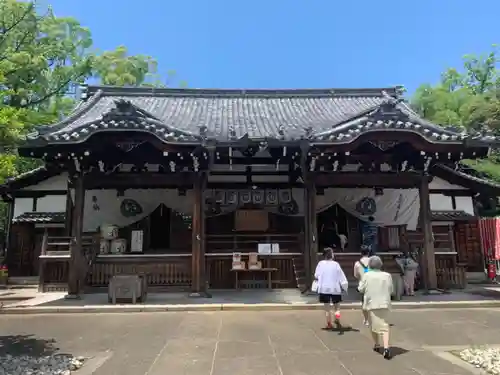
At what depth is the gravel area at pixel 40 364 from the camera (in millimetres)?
4922

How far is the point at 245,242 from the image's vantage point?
13.9 m

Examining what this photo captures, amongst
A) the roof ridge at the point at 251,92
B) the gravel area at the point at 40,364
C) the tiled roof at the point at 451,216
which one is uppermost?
the roof ridge at the point at 251,92

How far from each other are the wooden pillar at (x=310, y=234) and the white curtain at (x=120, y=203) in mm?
4434

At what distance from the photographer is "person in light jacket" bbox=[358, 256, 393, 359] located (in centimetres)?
580

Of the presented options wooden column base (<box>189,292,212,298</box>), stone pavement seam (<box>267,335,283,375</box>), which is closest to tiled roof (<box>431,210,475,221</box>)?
wooden column base (<box>189,292,212,298</box>)

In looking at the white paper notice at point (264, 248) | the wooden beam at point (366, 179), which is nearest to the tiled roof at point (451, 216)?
the wooden beam at point (366, 179)

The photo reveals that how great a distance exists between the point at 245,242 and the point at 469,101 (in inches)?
802

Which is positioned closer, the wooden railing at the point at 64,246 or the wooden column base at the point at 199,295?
the wooden column base at the point at 199,295

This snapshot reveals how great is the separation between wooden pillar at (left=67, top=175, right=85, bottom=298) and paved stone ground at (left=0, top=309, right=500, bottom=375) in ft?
5.97

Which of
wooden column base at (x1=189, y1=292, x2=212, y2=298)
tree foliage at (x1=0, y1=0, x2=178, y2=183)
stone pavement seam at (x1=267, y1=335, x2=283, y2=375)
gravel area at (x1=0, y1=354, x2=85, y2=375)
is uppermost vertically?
tree foliage at (x1=0, y1=0, x2=178, y2=183)

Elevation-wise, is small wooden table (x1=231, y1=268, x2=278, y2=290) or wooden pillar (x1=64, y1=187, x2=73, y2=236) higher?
wooden pillar (x1=64, y1=187, x2=73, y2=236)

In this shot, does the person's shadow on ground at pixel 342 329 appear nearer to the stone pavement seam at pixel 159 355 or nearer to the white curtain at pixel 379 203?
the stone pavement seam at pixel 159 355

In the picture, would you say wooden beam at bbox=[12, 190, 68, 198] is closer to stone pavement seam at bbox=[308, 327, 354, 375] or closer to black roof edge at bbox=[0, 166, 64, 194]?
black roof edge at bbox=[0, 166, 64, 194]

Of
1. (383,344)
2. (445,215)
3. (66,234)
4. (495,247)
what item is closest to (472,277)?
(495,247)
